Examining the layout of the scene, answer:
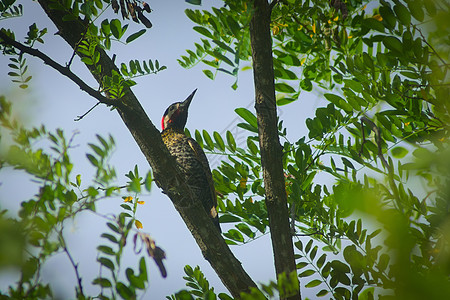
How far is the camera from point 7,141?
3.34 ft

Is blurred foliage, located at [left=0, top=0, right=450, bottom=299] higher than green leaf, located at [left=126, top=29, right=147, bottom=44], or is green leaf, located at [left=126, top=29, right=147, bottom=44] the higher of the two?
green leaf, located at [left=126, top=29, right=147, bottom=44]

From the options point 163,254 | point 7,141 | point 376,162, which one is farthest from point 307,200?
point 7,141

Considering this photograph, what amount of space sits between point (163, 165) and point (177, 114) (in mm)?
1960

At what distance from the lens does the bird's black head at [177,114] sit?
11.9 feet

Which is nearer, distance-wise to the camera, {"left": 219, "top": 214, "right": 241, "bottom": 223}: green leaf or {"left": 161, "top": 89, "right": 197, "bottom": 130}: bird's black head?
{"left": 219, "top": 214, "right": 241, "bottom": 223}: green leaf

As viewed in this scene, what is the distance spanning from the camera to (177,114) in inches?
144

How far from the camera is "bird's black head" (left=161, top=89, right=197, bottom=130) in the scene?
3629 millimetres

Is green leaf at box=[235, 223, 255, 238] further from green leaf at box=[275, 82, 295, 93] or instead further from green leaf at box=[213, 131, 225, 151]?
green leaf at box=[275, 82, 295, 93]

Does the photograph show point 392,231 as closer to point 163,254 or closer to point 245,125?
point 163,254

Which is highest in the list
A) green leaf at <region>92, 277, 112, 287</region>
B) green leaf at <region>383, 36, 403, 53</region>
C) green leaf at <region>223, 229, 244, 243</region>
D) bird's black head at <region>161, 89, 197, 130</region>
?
bird's black head at <region>161, 89, 197, 130</region>

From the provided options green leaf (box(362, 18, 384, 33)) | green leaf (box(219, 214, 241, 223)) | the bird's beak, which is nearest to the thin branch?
green leaf (box(219, 214, 241, 223))

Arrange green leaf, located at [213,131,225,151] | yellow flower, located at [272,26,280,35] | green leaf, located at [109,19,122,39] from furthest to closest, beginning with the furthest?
1. green leaf, located at [213,131,225,151]
2. yellow flower, located at [272,26,280,35]
3. green leaf, located at [109,19,122,39]

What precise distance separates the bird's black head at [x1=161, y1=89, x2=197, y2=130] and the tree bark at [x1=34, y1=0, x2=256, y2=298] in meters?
1.81

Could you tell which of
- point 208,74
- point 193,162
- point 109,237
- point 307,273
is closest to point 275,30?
point 208,74
